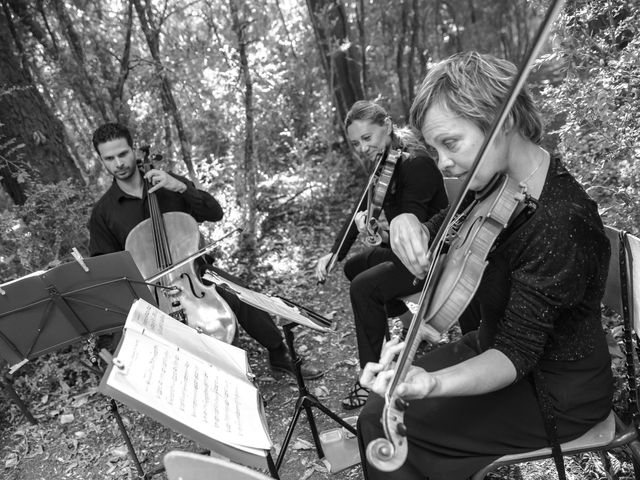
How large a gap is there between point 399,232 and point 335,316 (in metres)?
2.06

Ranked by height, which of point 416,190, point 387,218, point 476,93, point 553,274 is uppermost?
point 476,93

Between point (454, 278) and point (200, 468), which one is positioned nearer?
point (200, 468)

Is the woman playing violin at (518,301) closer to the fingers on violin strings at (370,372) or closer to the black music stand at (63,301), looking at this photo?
the fingers on violin strings at (370,372)

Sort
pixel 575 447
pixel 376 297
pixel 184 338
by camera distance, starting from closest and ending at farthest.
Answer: pixel 575 447, pixel 184 338, pixel 376 297

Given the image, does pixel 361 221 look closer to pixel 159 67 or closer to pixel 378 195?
pixel 378 195

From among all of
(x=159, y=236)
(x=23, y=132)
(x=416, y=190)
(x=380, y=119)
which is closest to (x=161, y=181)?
(x=159, y=236)

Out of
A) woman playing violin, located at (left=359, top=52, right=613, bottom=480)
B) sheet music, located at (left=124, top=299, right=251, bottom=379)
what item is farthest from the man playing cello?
woman playing violin, located at (left=359, top=52, right=613, bottom=480)

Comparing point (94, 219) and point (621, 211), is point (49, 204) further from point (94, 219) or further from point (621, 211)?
point (621, 211)

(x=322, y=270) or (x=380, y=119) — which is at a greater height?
(x=380, y=119)

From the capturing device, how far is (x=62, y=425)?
299 cm

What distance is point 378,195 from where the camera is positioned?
2518mm

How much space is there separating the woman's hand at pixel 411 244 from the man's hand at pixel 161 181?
156 cm

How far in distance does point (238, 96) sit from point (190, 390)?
3.82 meters

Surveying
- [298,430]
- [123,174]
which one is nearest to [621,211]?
[298,430]
